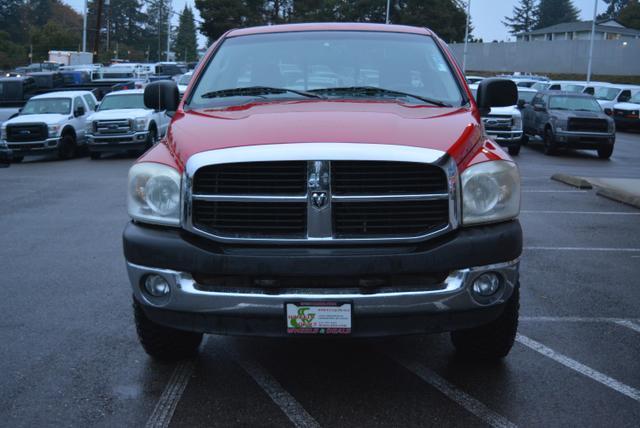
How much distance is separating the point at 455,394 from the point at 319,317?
1.09 m

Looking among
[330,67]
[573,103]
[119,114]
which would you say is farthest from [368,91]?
[573,103]

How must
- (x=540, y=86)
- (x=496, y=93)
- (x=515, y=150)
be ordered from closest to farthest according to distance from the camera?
(x=496, y=93), (x=515, y=150), (x=540, y=86)

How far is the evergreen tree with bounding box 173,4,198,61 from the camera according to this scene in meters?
141

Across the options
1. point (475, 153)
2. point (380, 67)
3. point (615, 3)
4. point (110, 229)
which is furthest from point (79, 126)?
point (615, 3)

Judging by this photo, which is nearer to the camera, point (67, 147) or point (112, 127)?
point (112, 127)

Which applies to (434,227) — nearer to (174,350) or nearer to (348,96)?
(348,96)

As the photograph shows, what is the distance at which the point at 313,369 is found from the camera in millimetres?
5031

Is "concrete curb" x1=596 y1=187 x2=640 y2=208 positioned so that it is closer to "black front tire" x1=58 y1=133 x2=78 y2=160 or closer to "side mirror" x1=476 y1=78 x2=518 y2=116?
"side mirror" x1=476 y1=78 x2=518 y2=116

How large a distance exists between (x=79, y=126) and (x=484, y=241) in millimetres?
20255

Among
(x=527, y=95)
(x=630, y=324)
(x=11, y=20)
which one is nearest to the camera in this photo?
(x=630, y=324)

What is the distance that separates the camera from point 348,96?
5223mm

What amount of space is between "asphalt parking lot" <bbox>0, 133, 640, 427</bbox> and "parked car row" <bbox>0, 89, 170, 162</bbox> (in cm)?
1330

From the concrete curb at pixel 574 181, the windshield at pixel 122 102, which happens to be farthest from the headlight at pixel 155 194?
the windshield at pixel 122 102

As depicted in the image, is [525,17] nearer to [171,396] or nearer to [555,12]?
[555,12]
